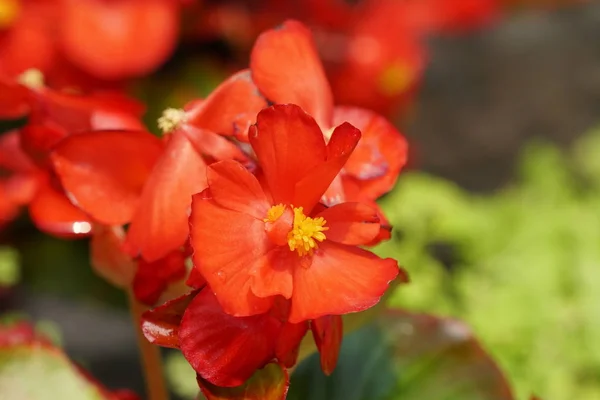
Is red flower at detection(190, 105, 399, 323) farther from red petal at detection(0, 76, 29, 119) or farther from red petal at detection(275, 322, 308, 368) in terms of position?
red petal at detection(0, 76, 29, 119)

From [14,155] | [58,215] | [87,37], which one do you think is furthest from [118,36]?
[58,215]

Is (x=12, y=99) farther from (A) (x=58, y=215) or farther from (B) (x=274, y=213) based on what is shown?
(B) (x=274, y=213)

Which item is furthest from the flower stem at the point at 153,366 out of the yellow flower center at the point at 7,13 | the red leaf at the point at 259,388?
the yellow flower center at the point at 7,13

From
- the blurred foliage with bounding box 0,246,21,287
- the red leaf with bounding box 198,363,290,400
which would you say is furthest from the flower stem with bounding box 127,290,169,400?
the blurred foliage with bounding box 0,246,21,287

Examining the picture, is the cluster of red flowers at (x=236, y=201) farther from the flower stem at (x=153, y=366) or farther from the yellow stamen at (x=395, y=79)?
the yellow stamen at (x=395, y=79)

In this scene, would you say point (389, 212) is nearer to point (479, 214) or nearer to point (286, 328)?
point (479, 214)
